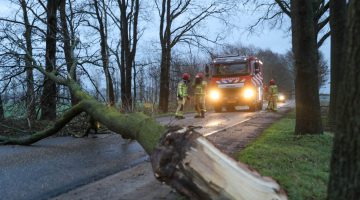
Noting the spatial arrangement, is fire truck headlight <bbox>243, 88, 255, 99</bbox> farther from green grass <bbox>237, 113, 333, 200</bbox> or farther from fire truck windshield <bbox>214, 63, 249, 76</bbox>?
green grass <bbox>237, 113, 333, 200</bbox>

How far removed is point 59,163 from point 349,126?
19.7ft

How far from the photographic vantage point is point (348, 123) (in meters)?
3.12

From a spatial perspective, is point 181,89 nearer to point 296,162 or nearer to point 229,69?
point 229,69

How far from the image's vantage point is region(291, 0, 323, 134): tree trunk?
9711 millimetres

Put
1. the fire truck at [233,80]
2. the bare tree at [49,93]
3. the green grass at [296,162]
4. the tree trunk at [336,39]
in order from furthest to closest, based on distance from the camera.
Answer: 1. the fire truck at [233,80]
2. the bare tree at [49,93]
3. the tree trunk at [336,39]
4. the green grass at [296,162]

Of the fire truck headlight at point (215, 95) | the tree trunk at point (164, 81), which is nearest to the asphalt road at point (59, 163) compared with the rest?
the fire truck headlight at point (215, 95)

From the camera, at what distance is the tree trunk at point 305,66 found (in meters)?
9.71

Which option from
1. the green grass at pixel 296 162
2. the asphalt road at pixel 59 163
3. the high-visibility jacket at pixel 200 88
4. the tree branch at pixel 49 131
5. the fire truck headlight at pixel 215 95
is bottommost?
the asphalt road at pixel 59 163

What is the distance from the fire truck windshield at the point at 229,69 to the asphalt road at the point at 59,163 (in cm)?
1304

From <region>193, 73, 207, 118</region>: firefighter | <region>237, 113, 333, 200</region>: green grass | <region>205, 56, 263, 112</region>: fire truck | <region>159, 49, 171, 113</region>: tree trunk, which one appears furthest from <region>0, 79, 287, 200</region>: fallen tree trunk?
<region>159, 49, 171, 113</region>: tree trunk

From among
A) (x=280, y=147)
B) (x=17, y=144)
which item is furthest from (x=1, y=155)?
(x=280, y=147)

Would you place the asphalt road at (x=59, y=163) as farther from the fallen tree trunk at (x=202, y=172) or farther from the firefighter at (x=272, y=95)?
the firefighter at (x=272, y=95)

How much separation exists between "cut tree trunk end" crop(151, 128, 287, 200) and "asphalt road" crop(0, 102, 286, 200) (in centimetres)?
223

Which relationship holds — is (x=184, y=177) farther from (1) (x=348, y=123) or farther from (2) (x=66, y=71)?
(2) (x=66, y=71)
